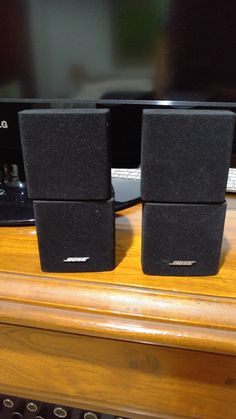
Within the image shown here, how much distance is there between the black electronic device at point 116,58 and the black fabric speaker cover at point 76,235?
13 cm

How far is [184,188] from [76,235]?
5.5 inches

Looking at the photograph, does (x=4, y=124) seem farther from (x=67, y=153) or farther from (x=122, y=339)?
(x=122, y=339)

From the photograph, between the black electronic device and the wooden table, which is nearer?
the wooden table

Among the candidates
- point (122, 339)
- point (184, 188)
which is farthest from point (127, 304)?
point (184, 188)

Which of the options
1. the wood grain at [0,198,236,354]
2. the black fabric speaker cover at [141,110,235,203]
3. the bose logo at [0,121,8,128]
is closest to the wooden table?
the wood grain at [0,198,236,354]

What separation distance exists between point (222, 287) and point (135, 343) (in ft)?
0.40

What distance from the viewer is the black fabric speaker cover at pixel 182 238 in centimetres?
43

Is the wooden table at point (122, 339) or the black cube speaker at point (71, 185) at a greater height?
the black cube speaker at point (71, 185)

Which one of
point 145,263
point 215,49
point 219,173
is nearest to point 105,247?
point 145,263

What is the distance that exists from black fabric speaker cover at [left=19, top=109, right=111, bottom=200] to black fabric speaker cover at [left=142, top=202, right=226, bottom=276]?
2.7 inches

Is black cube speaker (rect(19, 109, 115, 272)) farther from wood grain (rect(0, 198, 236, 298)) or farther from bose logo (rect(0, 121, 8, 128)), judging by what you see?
bose logo (rect(0, 121, 8, 128))

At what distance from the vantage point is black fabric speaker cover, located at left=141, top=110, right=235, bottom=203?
15.0 inches

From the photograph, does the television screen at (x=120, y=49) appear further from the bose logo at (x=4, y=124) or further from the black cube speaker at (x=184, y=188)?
the black cube speaker at (x=184, y=188)

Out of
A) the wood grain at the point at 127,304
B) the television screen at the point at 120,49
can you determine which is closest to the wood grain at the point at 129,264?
the wood grain at the point at 127,304
